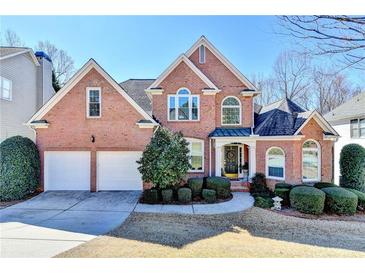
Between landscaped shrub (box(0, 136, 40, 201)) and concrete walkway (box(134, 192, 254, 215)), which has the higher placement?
landscaped shrub (box(0, 136, 40, 201))

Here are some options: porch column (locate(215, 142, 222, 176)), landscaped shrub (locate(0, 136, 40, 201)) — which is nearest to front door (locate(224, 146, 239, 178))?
porch column (locate(215, 142, 222, 176))

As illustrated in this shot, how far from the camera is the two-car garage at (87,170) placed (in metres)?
10.6

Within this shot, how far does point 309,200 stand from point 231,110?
622cm

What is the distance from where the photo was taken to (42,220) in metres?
6.88

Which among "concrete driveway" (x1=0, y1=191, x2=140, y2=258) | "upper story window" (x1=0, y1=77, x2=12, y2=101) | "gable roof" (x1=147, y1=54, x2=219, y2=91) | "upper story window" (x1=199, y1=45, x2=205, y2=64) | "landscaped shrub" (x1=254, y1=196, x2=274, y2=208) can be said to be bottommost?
"landscaped shrub" (x1=254, y1=196, x2=274, y2=208)

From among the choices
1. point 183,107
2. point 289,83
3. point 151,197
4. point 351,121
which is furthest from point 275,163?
point 351,121

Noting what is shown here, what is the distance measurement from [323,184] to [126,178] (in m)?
9.36

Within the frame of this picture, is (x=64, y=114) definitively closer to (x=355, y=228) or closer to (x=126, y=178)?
(x=126, y=178)

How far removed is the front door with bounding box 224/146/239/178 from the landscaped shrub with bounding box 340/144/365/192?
5.31 metres

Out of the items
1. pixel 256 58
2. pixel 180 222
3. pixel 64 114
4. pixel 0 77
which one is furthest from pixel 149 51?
pixel 0 77

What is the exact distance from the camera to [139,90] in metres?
16.5

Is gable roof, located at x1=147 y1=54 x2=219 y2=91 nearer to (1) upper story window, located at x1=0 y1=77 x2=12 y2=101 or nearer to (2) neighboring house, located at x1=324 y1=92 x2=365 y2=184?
(1) upper story window, located at x1=0 y1=77 x2=12 y2=101

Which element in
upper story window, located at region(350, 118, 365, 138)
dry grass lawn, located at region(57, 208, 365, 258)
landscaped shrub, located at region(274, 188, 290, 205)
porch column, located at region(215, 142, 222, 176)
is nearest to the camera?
dry grass lawn, located at region(57, 208, 365, 258)

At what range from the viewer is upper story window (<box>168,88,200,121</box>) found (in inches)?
484
